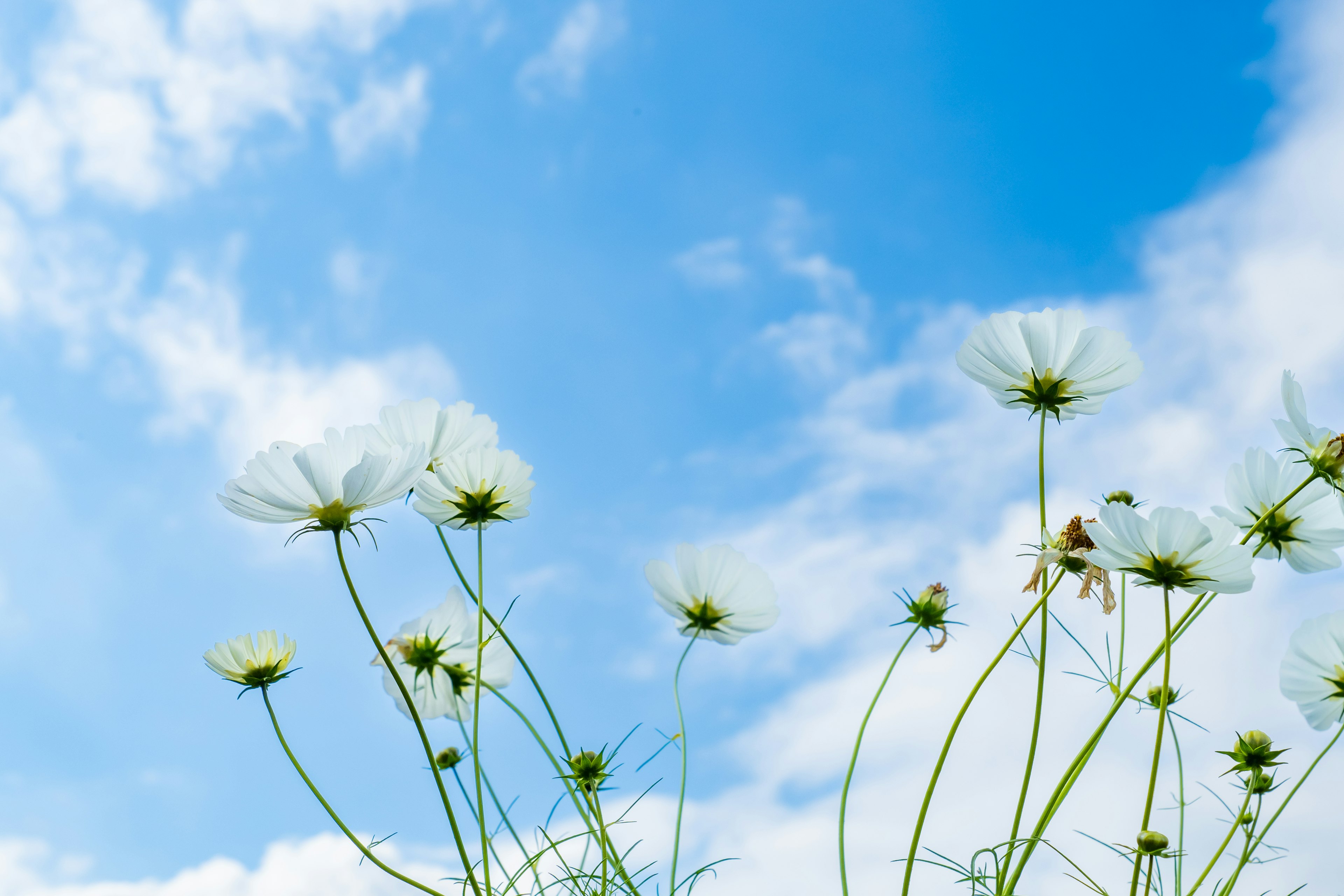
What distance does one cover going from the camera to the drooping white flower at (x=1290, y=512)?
704 mm

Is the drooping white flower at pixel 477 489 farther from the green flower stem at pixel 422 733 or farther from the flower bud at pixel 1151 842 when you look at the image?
the flower bud at pixel 1151 842

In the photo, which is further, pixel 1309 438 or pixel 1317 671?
pixel 1317 671

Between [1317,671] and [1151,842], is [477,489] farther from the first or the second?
[1317,671]

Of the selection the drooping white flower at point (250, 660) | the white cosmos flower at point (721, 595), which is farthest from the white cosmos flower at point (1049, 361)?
the drooping white flower at point (250, 660)

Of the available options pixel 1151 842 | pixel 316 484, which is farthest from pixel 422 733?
pixel 1151 842

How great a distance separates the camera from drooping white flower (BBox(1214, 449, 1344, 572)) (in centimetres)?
70

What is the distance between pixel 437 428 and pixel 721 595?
10.9 inches

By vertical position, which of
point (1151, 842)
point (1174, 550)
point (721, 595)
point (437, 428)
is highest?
point (437, 428)

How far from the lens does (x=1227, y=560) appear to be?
0.59 metres

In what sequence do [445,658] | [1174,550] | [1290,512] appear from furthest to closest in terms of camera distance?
[445,658]
[1290,512]
[1174,550]

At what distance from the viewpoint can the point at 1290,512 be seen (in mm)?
716

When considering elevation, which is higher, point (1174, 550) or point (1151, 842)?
point (1174, 550)

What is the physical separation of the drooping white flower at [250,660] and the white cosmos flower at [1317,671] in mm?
822

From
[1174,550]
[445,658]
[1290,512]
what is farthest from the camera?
[445,658]
